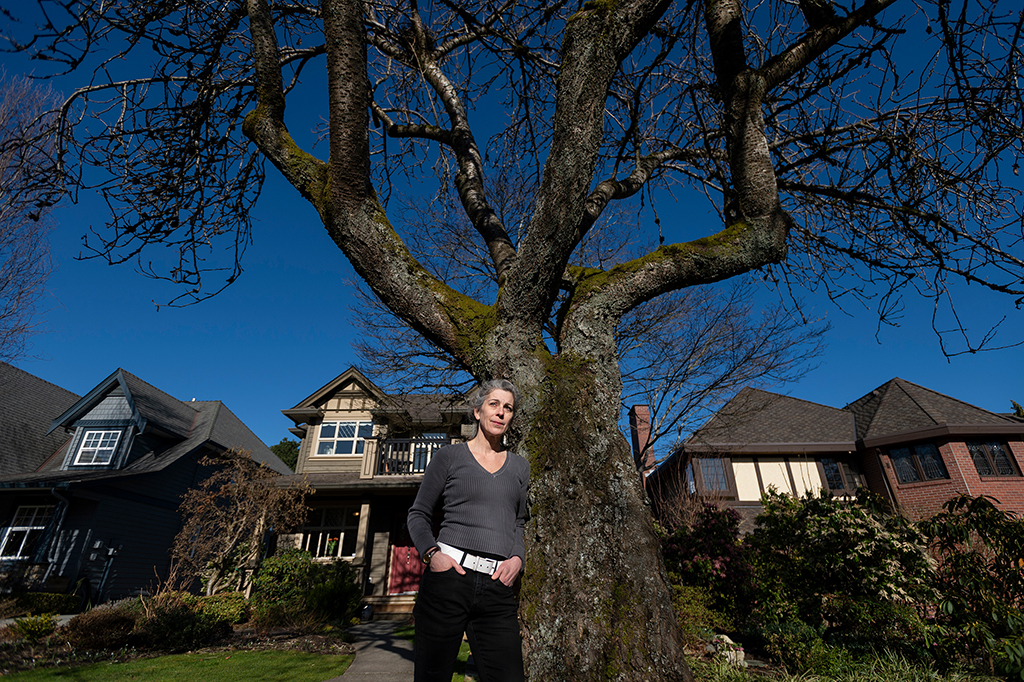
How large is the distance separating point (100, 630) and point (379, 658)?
471cm

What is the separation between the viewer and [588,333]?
10.4ft

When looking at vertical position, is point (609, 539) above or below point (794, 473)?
below

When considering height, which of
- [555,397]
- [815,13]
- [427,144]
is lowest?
[555,397]

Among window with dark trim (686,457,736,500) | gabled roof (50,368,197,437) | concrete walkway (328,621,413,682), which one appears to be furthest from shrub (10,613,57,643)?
window with dark trim (686,457,736,500)

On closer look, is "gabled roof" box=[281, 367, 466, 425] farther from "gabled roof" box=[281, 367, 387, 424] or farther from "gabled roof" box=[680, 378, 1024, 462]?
"gabled roof" box=[680, 378, 1024, 462]

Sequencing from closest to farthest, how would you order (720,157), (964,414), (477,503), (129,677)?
(477,503) < (720,157) < (129,677) < (964,414)

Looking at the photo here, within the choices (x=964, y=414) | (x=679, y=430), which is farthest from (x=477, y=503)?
(x=964, y=414)

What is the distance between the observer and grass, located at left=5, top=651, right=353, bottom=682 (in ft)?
18.5

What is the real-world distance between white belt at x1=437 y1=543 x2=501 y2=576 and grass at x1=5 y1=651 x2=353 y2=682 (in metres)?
5.36

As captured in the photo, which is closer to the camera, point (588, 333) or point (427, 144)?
point (588, 333)

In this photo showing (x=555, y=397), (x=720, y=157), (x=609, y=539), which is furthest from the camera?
(x=720, y=157)

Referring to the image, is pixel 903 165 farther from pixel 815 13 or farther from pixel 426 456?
pixel 426 456

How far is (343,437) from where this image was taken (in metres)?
17.0

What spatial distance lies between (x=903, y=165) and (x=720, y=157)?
1.69 metres
